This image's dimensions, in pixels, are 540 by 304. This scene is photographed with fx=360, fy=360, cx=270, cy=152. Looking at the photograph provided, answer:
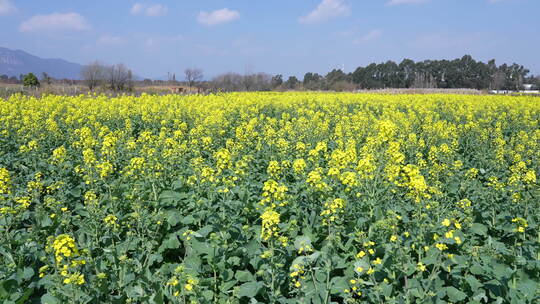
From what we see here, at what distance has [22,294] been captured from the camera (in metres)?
3.08

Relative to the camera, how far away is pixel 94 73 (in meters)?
42.8

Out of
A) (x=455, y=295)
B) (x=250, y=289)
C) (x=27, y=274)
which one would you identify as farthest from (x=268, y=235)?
(x=27, y=274)

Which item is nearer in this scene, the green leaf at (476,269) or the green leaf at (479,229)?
the green leaf at (476,269)

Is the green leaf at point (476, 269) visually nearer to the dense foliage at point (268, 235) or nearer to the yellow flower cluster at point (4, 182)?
the dense foliage at point (268, 235)

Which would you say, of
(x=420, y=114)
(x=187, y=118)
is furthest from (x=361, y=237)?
(x=420, y=114)

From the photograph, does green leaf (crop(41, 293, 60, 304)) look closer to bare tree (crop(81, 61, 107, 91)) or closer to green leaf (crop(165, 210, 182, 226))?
green leaf (crop(165, 210, 182, 226))

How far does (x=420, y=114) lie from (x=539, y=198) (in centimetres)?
1168

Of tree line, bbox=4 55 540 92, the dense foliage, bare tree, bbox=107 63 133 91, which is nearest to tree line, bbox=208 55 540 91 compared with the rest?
tree line, bbox=4 55 540 92

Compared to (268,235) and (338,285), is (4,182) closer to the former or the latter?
(268,235)

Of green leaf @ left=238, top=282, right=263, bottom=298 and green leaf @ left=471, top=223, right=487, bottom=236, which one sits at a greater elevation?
green leaf @ left=471, top=223, right=487, bottom=236

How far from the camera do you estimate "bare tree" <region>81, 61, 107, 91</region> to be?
141 ft

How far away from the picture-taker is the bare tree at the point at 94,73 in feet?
141

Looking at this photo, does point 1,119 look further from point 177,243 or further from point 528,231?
point 528,231

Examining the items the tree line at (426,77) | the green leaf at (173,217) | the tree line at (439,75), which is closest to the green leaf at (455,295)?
the green leaf at (173,217)
